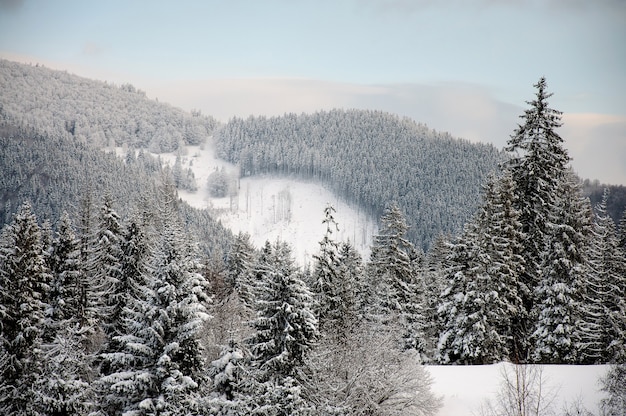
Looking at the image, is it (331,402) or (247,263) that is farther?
(247,263)

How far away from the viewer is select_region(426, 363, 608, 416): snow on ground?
19.2 meters

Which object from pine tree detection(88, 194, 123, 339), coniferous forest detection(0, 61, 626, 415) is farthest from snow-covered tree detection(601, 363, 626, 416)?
pine tree detection(88, 194, 123, 339)

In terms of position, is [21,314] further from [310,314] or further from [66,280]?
[310,314]

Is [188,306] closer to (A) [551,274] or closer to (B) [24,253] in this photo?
(B) [24,253]

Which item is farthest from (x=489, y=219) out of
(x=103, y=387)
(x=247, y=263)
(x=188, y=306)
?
(x=247, y=263)

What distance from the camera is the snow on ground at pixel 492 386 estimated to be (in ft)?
62.9

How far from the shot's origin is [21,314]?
28031mm

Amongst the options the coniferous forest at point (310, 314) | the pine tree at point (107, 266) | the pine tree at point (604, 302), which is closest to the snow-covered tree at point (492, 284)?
the coniferous forest at point (310, 314)

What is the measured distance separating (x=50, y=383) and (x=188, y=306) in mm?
6432

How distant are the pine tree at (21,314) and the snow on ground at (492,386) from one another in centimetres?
2130

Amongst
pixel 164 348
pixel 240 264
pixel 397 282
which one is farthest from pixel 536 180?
pixel 240 264

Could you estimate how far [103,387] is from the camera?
21.6 meters

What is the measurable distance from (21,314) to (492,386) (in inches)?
1028

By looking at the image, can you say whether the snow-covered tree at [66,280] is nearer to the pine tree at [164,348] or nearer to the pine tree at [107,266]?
the pine tree at [107,266]
